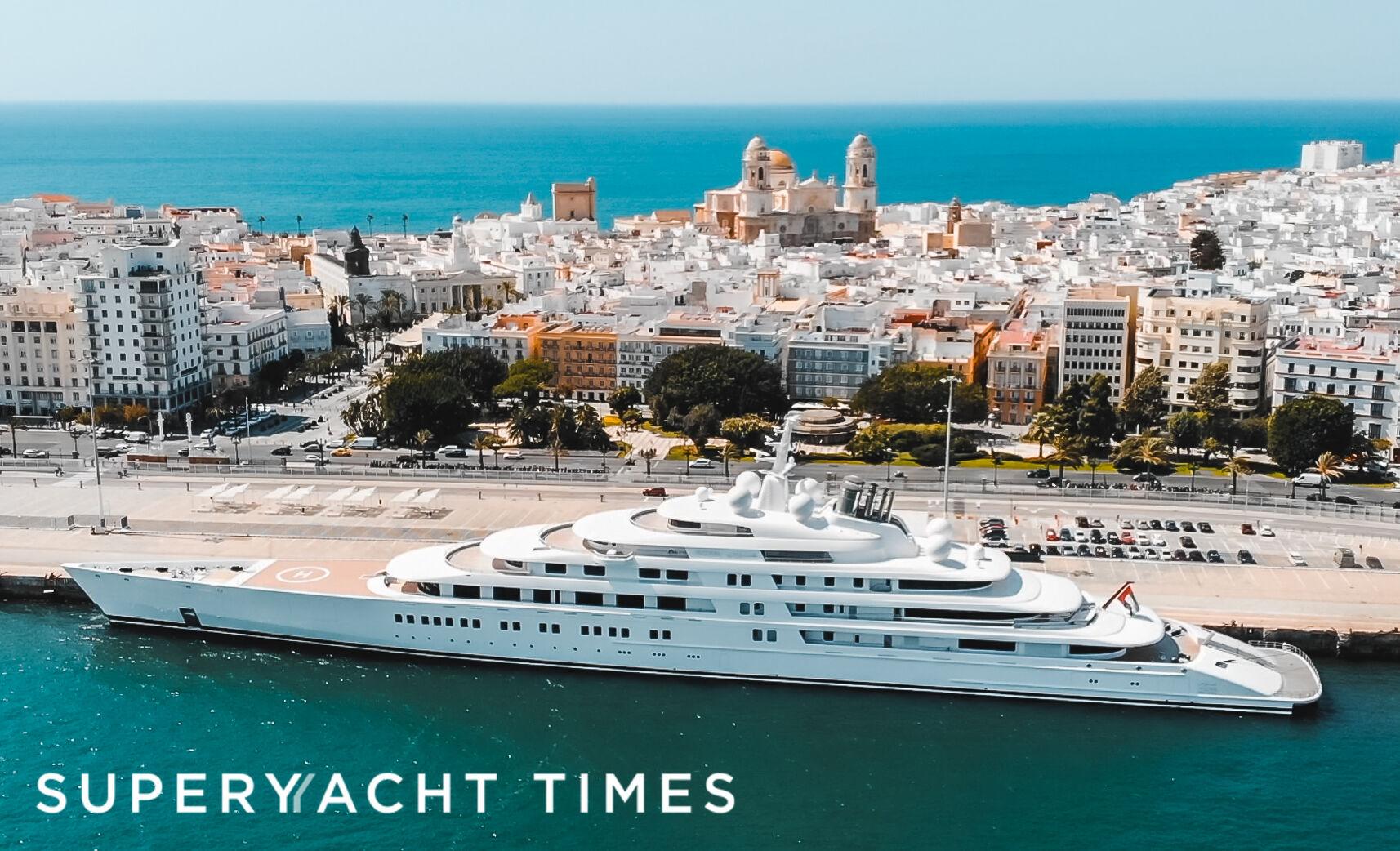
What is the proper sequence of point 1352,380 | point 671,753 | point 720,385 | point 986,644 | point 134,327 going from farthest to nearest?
point 134,327 → point 720,385 → point 1352,380 → point 986,644 → point 671,753

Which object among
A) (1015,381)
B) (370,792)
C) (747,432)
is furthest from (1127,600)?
(1015,381)

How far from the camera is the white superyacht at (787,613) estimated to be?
33.0 meters

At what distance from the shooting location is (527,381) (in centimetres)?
6462

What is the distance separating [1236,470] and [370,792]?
106 ft

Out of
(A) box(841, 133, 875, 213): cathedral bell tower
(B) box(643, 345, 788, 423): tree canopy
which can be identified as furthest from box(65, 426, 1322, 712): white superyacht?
(A) box(841, 133, 875, 213): cathedral bell tower

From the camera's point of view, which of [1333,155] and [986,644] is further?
[1333,155]

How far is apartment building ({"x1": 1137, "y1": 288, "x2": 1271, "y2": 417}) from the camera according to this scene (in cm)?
5912

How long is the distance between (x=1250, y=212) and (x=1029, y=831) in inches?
4398

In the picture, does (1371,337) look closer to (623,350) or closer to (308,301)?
(623,350)

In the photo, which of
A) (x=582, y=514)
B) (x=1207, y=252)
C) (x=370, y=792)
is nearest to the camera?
(x=370, y=792)

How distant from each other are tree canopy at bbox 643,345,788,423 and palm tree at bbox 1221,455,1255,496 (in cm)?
1834

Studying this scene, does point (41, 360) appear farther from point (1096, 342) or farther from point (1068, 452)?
point (1096, 342)

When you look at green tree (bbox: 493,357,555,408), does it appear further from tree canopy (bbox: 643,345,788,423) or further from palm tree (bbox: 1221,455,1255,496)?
palm tree (bbox: 1221,455,1255,496)

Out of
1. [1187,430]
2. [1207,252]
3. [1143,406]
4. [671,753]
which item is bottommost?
[671,753]
